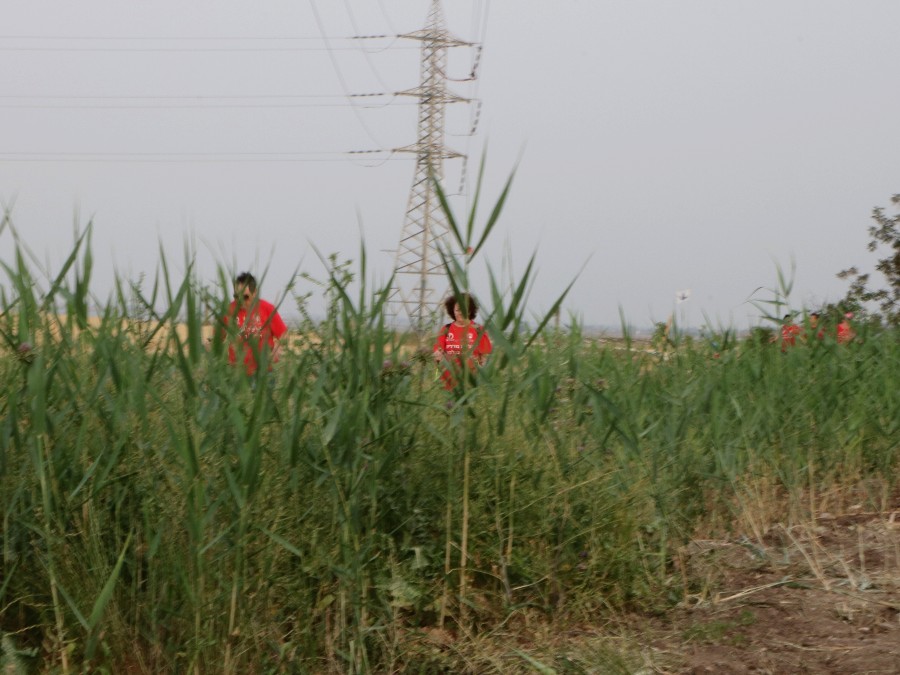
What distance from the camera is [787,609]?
3.30 m

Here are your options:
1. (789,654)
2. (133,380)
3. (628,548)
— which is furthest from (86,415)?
(789,654)

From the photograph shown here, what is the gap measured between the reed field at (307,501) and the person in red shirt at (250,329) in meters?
0.05

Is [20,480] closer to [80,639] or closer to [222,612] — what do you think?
[80,639]

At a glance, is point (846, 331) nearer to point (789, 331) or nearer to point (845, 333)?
point (845, 333)

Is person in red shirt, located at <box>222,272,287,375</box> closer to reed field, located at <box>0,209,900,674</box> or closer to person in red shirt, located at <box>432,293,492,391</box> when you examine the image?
reed field, located at <box>0,209,900,674</box>

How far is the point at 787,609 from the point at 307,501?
1589mm

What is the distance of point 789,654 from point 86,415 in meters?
Result: 2.03

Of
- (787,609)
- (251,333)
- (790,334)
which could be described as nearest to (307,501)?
(251,333)

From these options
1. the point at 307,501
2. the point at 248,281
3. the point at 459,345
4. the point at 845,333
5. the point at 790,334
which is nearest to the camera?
the point at 307,501

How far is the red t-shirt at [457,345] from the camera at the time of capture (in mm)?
3180

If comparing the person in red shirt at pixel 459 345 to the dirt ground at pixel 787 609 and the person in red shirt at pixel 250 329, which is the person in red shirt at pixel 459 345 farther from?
the dirt ground at pixel 787 609

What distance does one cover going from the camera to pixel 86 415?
2.65m

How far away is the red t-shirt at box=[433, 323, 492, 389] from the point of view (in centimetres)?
318

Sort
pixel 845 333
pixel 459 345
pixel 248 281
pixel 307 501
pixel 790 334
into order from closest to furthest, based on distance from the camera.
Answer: pixel 307 501
pixel 248 281
pixel 459 345
pixel 790 334
pixel 845 333
